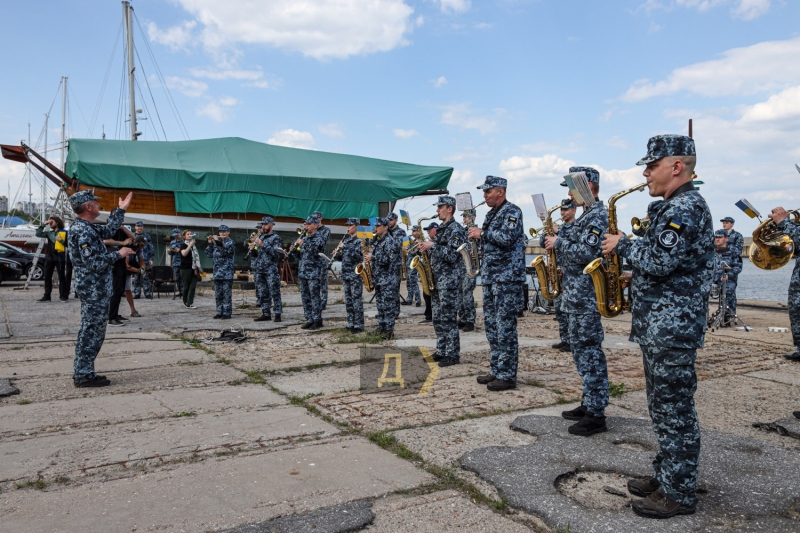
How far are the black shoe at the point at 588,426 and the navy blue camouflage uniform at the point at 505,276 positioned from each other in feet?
4.81

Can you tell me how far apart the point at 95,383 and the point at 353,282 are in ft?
16.3

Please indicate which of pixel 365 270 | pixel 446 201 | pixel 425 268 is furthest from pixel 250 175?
pixel 446 201

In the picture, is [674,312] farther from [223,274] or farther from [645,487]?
[223,274]

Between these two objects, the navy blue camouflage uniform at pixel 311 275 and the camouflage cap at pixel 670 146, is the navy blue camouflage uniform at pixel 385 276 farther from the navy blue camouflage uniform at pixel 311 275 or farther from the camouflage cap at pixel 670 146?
the camouflage cap at pixel 670 146

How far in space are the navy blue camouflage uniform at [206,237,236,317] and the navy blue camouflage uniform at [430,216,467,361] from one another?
21.8ft

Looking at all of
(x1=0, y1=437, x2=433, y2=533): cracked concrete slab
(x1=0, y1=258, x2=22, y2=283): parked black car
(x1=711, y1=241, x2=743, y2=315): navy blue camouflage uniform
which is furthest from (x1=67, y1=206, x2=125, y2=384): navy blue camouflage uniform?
(x1=0, y1=258, x2=22, y2=283): parked black car

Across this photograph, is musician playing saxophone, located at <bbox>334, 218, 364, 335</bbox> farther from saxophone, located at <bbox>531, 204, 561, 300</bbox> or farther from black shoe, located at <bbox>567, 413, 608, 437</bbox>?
black shoe, located at <bbox>567, 413, 608, 437</bbox>

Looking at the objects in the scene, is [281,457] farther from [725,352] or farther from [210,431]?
[725,352]

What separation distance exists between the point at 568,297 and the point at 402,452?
192 centimetres

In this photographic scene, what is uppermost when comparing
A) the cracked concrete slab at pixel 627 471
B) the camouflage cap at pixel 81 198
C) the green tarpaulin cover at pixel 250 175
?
the green tarpaulin cover at pixel 250 175

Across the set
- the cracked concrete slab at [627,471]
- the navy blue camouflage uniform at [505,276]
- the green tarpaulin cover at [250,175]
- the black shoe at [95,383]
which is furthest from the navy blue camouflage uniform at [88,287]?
the green tarpaulin cover at [250,175]

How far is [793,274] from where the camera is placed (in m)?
7.38

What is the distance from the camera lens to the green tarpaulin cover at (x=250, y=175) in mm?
21812

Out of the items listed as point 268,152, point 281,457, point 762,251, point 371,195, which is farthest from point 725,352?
point 268,152
